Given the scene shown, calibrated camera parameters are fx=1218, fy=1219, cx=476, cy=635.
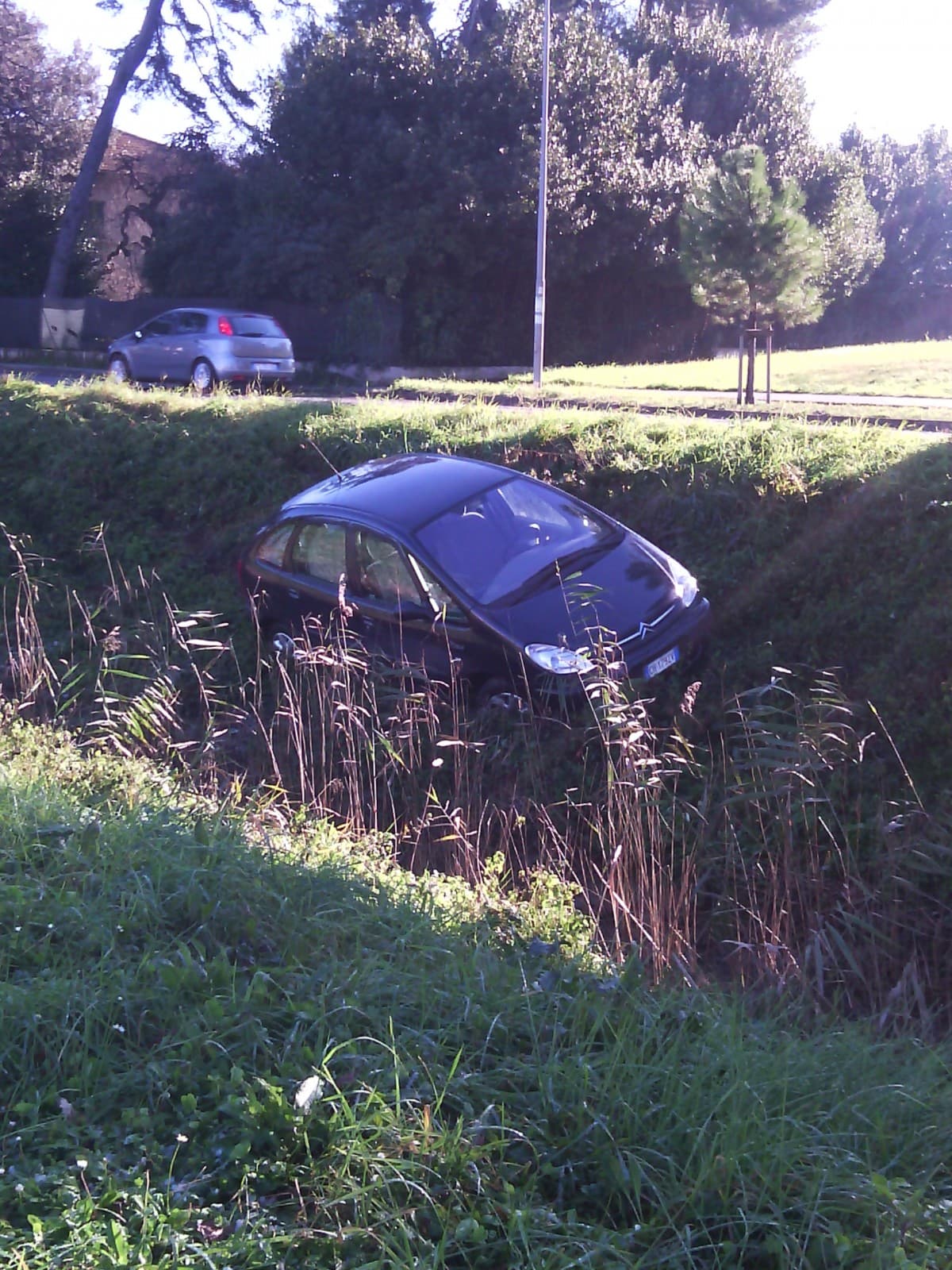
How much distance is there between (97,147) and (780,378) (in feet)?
61.7

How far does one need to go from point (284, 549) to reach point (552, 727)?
2.70 m

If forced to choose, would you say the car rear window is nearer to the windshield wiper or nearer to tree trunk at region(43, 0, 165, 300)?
tree trunk at region(43, 0, 165, 300)

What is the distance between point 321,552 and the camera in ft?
27.8

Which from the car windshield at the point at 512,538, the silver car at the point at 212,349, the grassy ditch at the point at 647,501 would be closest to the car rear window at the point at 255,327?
the silver car at the point at 212,349

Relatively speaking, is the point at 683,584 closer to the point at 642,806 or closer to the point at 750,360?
the point at 642,806

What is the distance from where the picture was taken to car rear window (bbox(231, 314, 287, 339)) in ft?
73.9

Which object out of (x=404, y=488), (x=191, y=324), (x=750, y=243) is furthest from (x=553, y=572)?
(x=191, y=324)

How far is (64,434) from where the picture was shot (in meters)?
13.5

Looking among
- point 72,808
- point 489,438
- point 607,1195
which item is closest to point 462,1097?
point 607,1195

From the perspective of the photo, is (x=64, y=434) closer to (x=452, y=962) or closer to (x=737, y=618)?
(x=737, y=618)

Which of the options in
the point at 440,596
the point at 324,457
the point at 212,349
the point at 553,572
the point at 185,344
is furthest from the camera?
the point at 185,344

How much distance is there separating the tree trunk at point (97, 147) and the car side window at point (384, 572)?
92.9 ft

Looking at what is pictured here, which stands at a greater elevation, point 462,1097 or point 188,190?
point 188,190

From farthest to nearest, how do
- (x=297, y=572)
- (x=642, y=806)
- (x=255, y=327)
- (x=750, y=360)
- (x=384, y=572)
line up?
(x=255, y=327), (x=750, y=360), (x=297, y=572), (x=384, y=572), (x=642, y=806)
